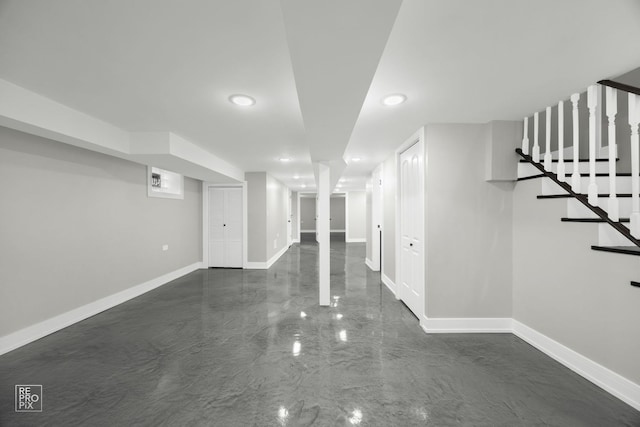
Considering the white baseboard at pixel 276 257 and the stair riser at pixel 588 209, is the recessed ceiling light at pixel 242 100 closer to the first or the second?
the stair riser at pixel 588 209

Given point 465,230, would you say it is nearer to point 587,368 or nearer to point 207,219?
point 587,368

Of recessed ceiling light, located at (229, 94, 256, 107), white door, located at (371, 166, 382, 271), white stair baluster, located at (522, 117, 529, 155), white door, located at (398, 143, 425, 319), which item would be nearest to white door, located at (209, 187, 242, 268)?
white door, located at (371, 166, 382, 271)

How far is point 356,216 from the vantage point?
1209cm

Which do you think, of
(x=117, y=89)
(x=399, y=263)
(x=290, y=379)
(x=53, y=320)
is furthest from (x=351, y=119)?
(x=53, y=320)

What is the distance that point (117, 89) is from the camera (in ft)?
7.04

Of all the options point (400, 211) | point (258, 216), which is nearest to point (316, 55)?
point (400, 211)

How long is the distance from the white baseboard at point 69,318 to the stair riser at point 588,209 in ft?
18.9

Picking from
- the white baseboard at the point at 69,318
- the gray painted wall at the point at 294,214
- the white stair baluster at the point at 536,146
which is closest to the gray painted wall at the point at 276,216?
the gray painted wall at the point at 294,214

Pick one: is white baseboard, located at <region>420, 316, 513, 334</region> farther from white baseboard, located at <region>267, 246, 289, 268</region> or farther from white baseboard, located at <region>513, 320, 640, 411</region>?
white baseboard, located at <region>267, 246, 289, 268</region>

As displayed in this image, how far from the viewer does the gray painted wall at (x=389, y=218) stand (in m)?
4.52

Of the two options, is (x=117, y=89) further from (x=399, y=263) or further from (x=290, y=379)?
(x=399, y=263)

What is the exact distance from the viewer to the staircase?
1881 millimetres

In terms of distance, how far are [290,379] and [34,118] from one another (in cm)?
330

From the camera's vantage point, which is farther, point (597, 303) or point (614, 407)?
point (597, 303)
